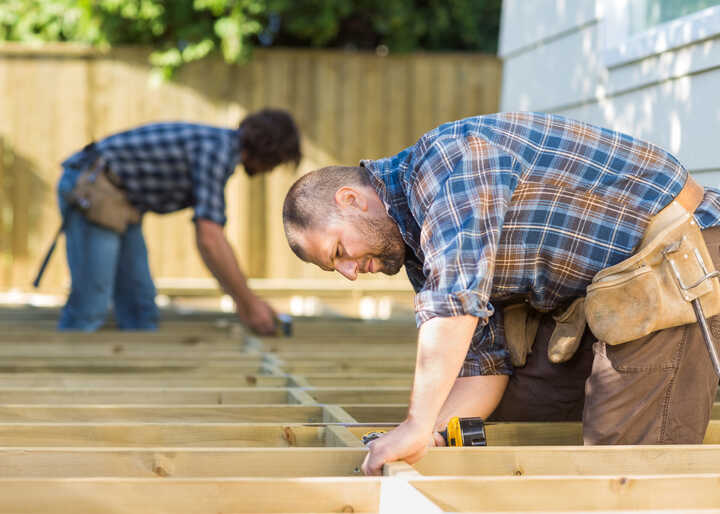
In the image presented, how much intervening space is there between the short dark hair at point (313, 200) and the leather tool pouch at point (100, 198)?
104 inches

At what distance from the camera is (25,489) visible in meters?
1.71

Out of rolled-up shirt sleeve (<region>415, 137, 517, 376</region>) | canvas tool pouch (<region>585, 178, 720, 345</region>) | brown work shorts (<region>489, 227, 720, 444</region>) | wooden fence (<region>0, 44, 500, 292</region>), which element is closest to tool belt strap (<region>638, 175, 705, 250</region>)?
canvas tool pouch (<region>585, 178, 720, 345</region>)

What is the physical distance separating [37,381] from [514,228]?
1.84m

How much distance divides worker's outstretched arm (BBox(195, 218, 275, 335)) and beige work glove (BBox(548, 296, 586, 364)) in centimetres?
219

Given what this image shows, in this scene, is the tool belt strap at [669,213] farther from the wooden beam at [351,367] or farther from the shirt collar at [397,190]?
the wooden beam at [351,367]

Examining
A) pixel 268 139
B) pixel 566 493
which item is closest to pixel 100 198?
pixel 268 139

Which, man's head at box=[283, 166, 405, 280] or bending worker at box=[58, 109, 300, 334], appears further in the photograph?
bending worker at box=[58, 109, 300, 334]

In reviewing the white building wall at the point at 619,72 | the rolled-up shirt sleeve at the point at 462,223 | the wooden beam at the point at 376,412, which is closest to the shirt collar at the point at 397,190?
the rolled-up shirt sleeve at the point at 462,223

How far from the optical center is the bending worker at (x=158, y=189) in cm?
437

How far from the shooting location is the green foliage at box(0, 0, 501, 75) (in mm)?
8445

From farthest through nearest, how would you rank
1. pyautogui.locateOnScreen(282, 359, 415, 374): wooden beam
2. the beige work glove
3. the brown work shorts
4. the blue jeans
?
1. the blue jeans
2. pyautogui.locateOnScreen(282, 359, 415, 374): wooden beam
3. the beige work glove
4. the brown work shorts

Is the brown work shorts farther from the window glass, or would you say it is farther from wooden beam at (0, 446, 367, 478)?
the window glass

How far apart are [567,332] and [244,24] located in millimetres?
6609

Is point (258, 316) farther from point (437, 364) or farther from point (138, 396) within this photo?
point (437, 364)
